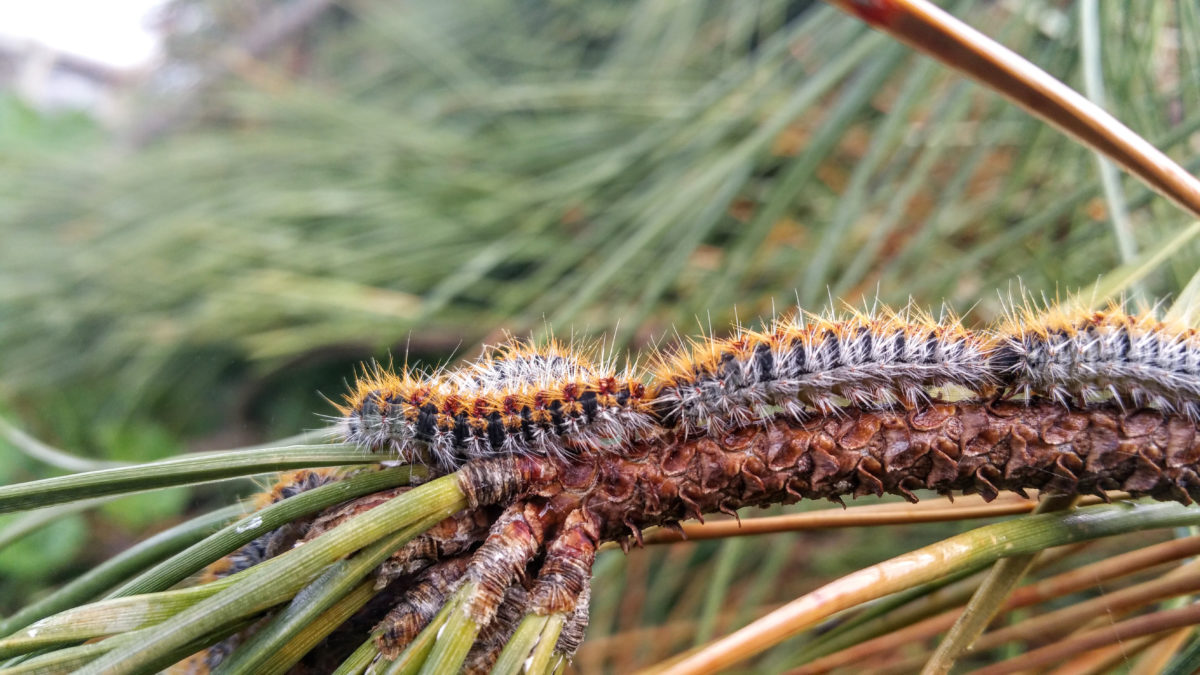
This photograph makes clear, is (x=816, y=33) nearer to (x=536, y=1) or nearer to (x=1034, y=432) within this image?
(x=1034, y=432)

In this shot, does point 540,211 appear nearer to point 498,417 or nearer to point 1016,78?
point 498,417

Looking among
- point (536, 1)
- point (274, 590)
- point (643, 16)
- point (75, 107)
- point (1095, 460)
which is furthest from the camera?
point (75, 107)

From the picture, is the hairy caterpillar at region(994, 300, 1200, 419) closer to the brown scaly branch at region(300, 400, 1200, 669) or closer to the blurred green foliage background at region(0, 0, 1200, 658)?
the brown scaly branch at region(300, 400, 1200, 669)

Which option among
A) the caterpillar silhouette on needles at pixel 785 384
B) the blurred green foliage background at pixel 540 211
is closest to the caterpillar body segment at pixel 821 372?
the caterpillar silhouette on needles at pixel 785 384

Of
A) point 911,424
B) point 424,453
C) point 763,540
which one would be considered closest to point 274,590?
point 424,453

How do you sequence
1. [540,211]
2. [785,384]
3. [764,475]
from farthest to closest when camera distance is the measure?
1. [540,211]
2. [785,384]
3. [764,475]

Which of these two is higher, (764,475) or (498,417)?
(498,417)

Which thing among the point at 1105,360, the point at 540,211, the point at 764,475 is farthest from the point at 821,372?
the point at 540,211
